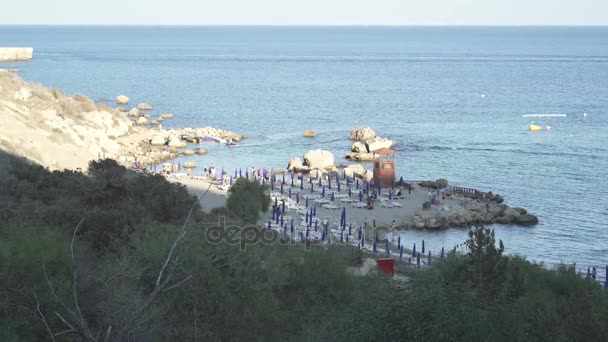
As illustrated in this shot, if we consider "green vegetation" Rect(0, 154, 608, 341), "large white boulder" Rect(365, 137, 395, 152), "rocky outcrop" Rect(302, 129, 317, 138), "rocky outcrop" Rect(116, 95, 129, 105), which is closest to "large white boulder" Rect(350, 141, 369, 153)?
"large white boulder" Rect(365, 137, 395, 152)

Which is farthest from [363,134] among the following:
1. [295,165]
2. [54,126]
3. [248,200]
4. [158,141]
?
[248,200]

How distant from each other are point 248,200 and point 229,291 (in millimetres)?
14794

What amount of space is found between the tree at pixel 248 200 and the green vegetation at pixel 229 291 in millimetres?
7339

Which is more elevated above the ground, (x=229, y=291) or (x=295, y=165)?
(x=229, y=291)

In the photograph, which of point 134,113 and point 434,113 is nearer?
point 134,113

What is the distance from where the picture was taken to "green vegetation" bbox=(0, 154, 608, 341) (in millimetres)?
9312

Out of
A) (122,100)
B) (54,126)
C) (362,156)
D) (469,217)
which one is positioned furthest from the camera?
(122,100)

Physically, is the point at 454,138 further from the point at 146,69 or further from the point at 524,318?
the point at 146,69

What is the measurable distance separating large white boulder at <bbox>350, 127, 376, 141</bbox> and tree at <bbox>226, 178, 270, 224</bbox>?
24217 mm

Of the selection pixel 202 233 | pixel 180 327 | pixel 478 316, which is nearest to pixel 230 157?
pixel 202 233

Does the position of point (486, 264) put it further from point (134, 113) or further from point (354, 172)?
point (134, 113)

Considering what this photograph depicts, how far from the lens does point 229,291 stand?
512 inches

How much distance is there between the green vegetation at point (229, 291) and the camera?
30.6 ft

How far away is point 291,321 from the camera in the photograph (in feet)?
45.9
